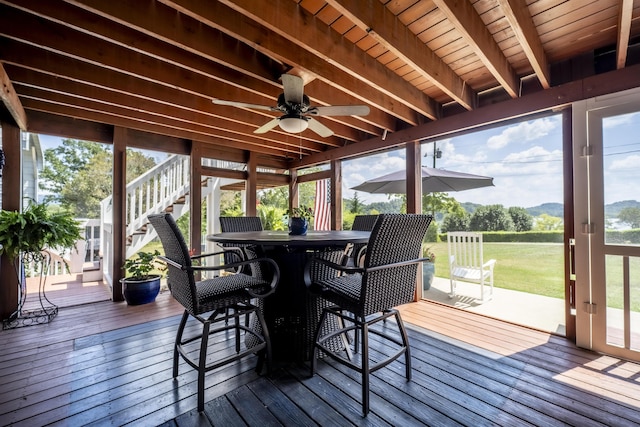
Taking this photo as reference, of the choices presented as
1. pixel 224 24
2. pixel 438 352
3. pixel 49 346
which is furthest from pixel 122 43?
pixel 438 352

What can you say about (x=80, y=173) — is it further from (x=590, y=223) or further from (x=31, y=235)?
(x=590, y=223)

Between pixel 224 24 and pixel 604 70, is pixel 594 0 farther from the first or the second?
pixel 224 24

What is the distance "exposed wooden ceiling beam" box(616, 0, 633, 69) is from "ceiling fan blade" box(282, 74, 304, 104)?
1947mm

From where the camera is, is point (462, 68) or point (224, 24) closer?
point (224, 24)

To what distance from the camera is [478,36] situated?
187 cm

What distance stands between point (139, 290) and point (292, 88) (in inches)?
125

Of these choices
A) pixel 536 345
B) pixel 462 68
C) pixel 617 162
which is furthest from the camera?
pixel 462 68

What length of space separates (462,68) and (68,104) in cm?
396

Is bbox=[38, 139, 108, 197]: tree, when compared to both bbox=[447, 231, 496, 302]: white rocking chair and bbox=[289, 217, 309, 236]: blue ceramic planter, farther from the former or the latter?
bbox=[447, 231, 496, 302]: white rocking chair

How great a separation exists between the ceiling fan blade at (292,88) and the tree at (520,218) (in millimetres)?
3404

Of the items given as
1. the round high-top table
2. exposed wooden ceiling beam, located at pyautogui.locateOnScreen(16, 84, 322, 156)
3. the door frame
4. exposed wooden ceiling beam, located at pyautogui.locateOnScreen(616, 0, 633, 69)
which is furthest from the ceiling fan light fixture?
the door frame

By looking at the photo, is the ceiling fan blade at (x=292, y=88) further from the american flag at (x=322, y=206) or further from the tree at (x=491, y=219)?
the tree at (x=491, y=219)

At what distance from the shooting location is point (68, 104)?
111 inches

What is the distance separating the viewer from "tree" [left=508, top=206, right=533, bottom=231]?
364 cm
